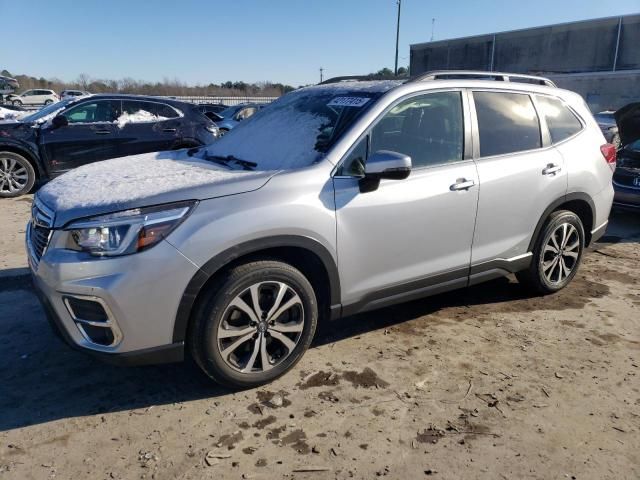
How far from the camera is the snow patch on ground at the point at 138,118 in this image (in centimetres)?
879

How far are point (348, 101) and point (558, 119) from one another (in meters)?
1.99

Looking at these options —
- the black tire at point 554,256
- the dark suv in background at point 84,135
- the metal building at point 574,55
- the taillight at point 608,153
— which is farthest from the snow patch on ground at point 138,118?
the metal building at point 574,55

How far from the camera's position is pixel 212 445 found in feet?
8.50

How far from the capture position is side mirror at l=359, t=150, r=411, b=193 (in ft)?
9.95

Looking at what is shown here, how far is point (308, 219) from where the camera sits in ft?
9.71

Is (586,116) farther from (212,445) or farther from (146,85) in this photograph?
(146,85)

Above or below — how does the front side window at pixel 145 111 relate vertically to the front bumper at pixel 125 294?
above

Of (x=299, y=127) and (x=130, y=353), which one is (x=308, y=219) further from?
(x=130, y=353)

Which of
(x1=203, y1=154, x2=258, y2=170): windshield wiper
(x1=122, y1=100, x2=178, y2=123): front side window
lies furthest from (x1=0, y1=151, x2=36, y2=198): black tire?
(x1=203, y1=154, x2=258, y2=170): windshield wiper

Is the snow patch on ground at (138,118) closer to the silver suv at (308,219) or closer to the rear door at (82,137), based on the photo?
the rear door at (82,137)

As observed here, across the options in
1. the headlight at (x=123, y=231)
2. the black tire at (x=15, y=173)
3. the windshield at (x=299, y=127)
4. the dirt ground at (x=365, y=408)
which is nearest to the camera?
the dirt ground at (x=365, y=408)

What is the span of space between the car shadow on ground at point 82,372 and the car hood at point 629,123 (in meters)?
6.06

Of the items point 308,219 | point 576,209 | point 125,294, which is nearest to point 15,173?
point 125,294

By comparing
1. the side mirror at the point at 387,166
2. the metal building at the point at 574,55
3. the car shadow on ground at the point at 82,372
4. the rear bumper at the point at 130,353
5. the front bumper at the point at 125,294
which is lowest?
the car shadow on ground at the point at 82,372
